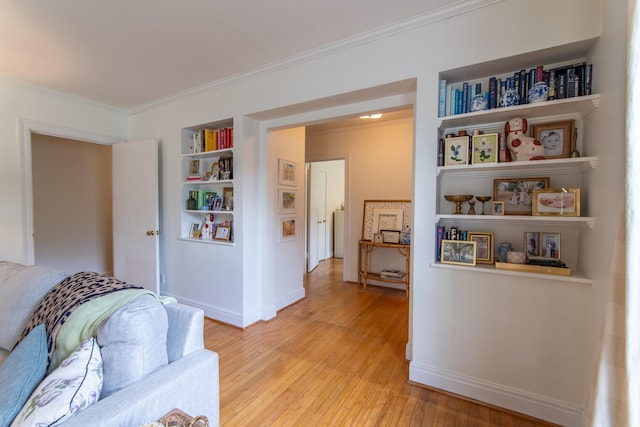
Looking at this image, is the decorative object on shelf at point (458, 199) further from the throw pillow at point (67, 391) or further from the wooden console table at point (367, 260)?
the throw pillow at point (67, 391)

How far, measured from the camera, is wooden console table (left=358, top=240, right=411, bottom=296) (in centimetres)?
374

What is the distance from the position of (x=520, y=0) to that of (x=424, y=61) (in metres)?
0.55

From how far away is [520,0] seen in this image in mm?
1583

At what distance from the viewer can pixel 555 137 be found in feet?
5.55

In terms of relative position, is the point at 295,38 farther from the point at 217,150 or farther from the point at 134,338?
the point at 134,338

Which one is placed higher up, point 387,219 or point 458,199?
point 458,199

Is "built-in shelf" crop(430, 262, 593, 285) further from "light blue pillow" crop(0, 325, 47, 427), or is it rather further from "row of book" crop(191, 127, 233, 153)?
A: "row of book" crop(191, 127, 233, 153)

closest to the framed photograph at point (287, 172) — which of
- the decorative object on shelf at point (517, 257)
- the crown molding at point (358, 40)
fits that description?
the crown molding at point (358, 40)

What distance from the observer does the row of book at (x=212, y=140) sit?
115 inches

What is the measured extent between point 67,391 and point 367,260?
358 cm

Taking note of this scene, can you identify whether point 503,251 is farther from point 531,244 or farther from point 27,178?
point 27,178

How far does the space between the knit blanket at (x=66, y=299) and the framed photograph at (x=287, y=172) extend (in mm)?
2057

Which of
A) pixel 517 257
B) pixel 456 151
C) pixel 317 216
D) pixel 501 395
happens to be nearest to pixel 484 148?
pixel 456 151

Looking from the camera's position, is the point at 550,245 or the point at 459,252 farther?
the point at 459,252
